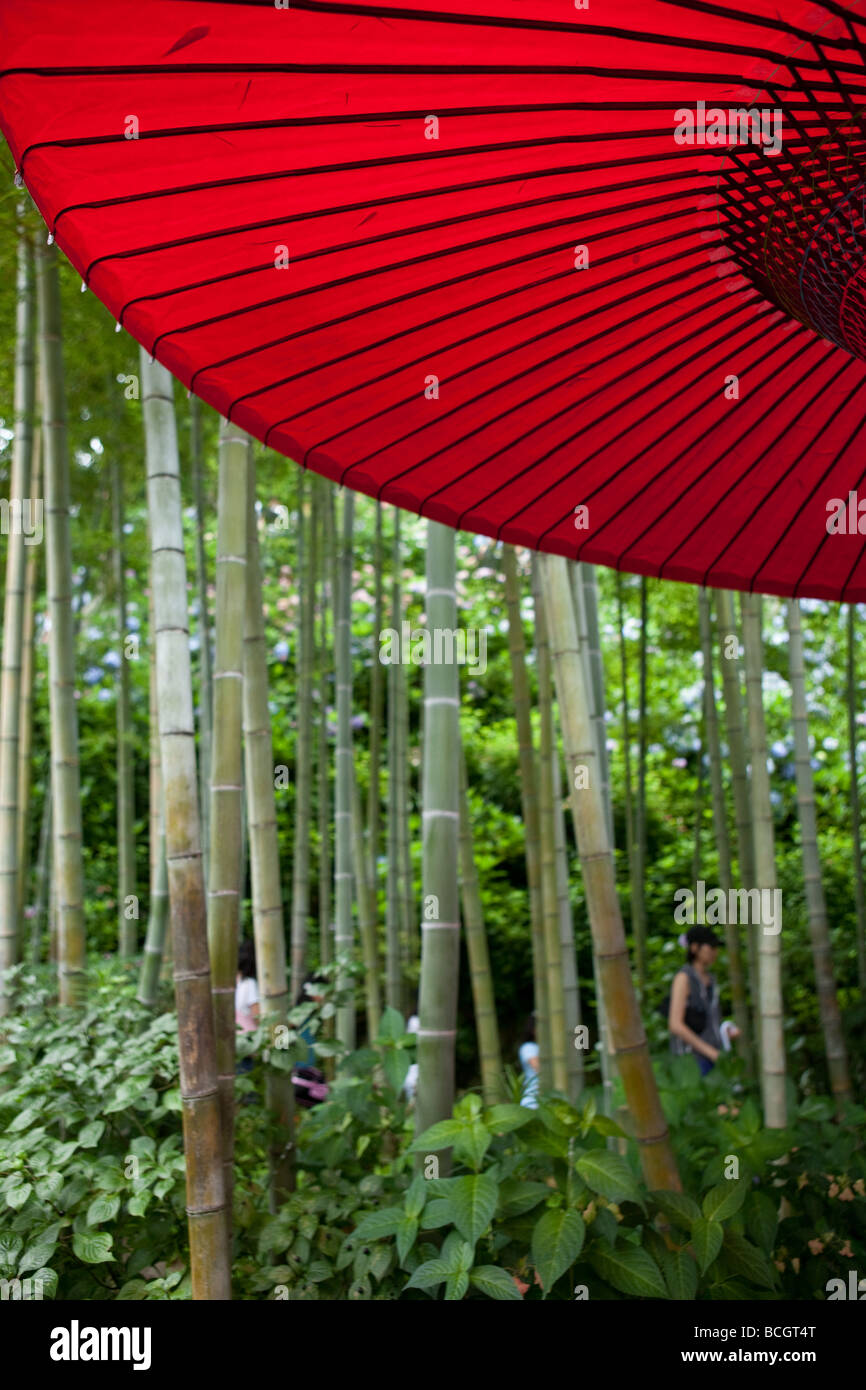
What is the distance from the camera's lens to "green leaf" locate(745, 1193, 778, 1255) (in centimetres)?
174

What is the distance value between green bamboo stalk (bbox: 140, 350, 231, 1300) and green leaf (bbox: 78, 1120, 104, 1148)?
0.19 meters

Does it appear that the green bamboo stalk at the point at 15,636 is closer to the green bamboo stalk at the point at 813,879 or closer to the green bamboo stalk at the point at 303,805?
the green bamboo stalk at the point at 303,805

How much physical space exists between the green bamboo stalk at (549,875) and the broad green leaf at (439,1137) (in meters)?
1.12

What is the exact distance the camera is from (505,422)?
1.33 meters

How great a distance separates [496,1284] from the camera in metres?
1.52

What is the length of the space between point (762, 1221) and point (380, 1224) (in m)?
0.56

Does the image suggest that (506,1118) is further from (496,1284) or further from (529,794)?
(529,794)

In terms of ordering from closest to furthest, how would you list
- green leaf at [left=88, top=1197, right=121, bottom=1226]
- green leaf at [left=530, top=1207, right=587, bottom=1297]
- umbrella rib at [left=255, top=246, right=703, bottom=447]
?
umbrella rib at [left=255, top=246, right=703, bottom=447]
green leaf at [left=530, top=1207, right=587, bottom=1297]
green leaf at [left=88, top=1197, right=121, bottom=1226]

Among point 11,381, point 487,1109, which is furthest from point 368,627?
point 487,1109

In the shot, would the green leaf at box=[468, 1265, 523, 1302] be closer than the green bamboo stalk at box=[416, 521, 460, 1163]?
Yes

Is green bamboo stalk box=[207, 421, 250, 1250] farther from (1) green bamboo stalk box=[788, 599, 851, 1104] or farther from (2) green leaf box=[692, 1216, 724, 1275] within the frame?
(1) green bamboo stalk box=[788, 599, 851, 1104]

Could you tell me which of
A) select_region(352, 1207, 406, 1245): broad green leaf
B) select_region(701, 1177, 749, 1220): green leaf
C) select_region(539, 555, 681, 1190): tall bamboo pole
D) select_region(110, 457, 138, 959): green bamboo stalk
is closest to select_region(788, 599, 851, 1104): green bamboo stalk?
select_region(539, 555, 681, 1190): tall bamboo pole

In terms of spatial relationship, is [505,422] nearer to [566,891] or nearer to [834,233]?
[834,233]

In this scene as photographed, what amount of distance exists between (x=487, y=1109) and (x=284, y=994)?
0.60 m
